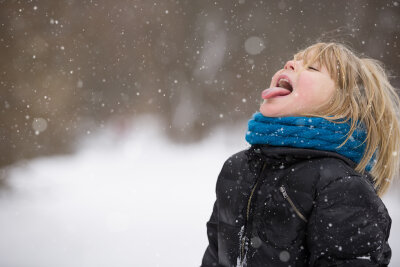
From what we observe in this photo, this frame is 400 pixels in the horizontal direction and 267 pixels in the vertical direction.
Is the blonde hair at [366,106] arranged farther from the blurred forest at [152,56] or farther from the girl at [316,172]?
the blurred forest at [152,56]

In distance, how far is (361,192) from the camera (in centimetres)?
72

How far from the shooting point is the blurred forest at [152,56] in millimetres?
3859

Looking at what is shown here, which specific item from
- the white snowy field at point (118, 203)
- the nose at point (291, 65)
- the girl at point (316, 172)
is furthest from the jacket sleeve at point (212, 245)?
the white snowy field at point (118, 203)

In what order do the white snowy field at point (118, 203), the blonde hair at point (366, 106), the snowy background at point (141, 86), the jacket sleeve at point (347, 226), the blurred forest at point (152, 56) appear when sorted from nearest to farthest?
the jacket sleeve at point (347, 226) → the blonde hair at point (366, 106) → the white snowy field at point (118, 203) → the snowy background at point (141, 86) → the blurred forest at point (152, 56)

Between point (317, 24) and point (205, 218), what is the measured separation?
2.62 metres

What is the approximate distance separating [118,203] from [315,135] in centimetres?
236

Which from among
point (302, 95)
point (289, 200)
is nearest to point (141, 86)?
point (302, 95)

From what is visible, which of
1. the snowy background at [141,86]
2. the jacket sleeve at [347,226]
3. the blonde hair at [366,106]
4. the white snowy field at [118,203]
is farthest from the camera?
the snowy background at [141,86]

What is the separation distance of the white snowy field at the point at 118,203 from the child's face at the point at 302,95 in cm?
149

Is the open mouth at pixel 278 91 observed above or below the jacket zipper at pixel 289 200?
above

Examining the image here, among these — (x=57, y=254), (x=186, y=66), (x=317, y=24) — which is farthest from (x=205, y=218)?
(x=317, y=24)

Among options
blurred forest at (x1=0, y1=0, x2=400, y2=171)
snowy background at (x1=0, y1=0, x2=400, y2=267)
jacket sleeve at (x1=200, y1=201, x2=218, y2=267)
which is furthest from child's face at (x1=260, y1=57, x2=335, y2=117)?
blurred forest at (x1=0, y1=0, x2=400, y2=171)

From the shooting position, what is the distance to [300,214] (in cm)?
76

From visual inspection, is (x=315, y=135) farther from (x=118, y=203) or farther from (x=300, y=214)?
(x=118, y=203)
